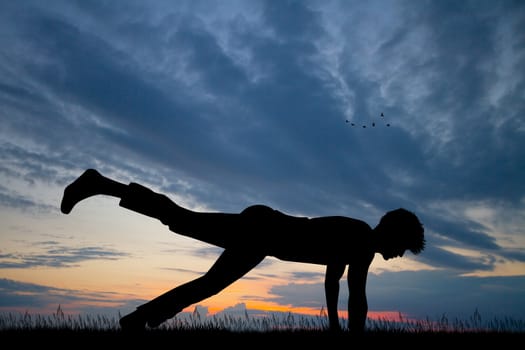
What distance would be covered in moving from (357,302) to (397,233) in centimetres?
124

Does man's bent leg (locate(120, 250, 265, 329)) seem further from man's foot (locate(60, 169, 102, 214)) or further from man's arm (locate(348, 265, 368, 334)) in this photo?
man's foot (locate(60, 169, 102, 214))

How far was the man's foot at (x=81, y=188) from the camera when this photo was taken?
21.2ft

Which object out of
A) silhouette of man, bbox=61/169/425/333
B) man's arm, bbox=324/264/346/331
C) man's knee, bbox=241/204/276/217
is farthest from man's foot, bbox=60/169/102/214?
man's arm, bbox=324/264/346/331

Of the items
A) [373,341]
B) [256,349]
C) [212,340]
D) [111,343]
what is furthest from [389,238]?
[111,343]

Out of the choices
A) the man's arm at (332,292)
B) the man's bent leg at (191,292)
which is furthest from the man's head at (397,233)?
the man's bent leg at (191,292)

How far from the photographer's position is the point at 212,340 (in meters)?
6.36

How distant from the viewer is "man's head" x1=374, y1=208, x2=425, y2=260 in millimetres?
6570

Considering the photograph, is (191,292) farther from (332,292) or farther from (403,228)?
(403,228)

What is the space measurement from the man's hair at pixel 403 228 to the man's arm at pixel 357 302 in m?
0.83

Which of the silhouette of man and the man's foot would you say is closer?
the silhouette of man

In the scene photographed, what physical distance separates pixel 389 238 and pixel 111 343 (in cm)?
415

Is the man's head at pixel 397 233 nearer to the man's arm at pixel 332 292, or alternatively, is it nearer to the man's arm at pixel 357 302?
the man's arm at pixel 357 302

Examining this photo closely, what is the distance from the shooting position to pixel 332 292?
700 cm

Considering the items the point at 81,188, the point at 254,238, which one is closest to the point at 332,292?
the point at 254,238
